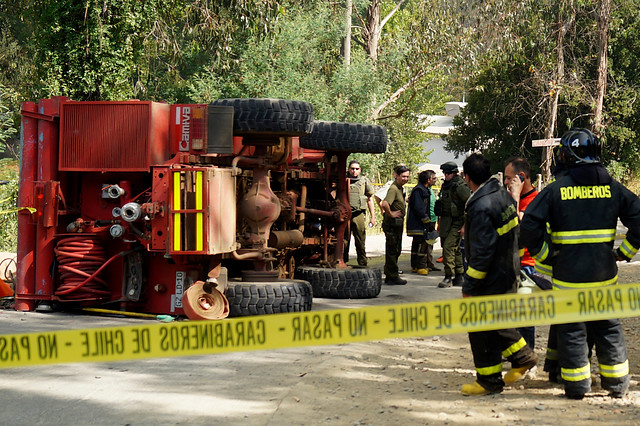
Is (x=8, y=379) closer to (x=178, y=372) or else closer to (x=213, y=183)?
(x=178, y=372)

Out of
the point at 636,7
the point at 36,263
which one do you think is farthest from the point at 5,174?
the point at 636,7

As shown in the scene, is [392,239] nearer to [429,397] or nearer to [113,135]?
[113,135]

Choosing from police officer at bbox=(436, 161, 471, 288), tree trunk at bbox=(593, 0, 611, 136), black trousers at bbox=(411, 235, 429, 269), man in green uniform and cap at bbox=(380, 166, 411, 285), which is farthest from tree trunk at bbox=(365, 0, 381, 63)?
police officer at bbox=(436, 161, 471, 288)

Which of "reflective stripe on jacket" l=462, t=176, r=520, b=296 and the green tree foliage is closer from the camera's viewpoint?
"reflective stripe on jacket" l=462, t=176, r=520, b=296

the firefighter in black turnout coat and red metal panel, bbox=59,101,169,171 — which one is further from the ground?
red metal panel, bbox=59,101,169,171

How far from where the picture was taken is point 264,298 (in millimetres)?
9039

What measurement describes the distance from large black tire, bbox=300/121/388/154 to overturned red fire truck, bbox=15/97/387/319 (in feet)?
4.62

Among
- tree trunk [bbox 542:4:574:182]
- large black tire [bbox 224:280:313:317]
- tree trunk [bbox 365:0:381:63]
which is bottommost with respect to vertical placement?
large black tire [bbox 224:280:313:317]

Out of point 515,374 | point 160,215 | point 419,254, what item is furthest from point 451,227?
point 515,374

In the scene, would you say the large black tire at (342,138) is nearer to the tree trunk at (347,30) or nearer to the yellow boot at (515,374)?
the yellow boot at (515,374)

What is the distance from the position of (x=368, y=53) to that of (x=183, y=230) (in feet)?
82.2

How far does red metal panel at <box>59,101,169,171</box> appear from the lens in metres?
9.01

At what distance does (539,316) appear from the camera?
17.5ft

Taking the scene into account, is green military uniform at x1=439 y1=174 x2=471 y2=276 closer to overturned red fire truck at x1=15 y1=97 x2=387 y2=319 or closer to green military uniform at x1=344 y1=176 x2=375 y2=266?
green military uniform at x1=344 y1=176 x2=375 y2=266
